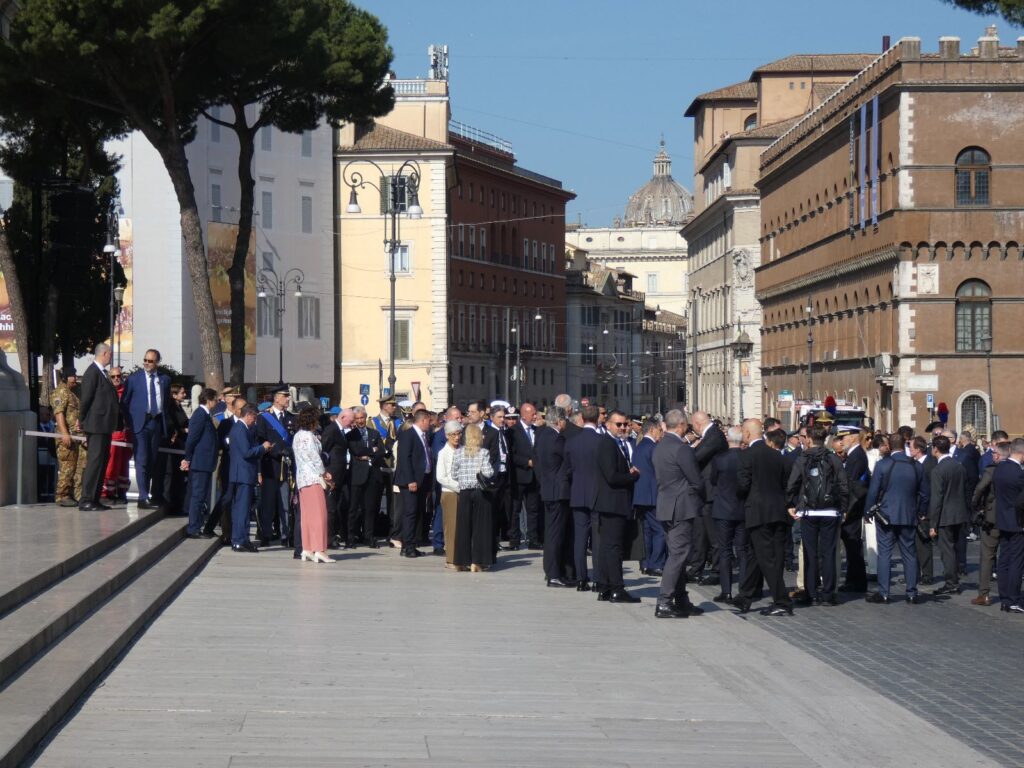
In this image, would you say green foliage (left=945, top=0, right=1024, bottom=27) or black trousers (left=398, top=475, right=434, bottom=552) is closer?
green foliage (left=945, top=0, right=1024, bottom=27)

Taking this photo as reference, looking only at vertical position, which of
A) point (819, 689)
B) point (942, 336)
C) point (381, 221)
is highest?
point (381, 221)

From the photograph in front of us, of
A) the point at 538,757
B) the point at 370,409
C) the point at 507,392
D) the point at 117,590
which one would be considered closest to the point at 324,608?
the point at 117,590

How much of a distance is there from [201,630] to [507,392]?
296 ft

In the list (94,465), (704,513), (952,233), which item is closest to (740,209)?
(952,233)

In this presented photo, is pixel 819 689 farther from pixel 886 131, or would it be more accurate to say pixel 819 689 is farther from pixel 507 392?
pixel 507 392

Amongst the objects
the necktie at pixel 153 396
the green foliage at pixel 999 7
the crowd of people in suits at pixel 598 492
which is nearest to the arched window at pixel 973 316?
the crowd of people in suits at pixel 598 492

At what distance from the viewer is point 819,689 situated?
1168 cm

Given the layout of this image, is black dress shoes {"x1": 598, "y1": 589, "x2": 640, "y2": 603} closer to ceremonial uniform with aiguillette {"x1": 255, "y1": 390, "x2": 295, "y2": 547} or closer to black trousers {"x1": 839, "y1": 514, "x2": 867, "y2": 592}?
black trousers {"x1": 839, "y1": 514, "x2": 867, "y2": 592}

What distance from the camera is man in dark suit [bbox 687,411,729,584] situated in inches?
A: 658

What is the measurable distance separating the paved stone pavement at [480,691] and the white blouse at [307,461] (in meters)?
2.71

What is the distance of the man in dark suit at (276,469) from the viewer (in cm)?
2038

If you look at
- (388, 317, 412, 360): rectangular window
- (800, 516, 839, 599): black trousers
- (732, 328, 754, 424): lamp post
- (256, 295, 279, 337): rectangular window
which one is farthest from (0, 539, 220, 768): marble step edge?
(732, 328, 754, 424): lamp post

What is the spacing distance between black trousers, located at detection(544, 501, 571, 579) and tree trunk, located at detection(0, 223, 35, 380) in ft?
38.7

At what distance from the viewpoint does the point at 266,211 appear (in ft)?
263
